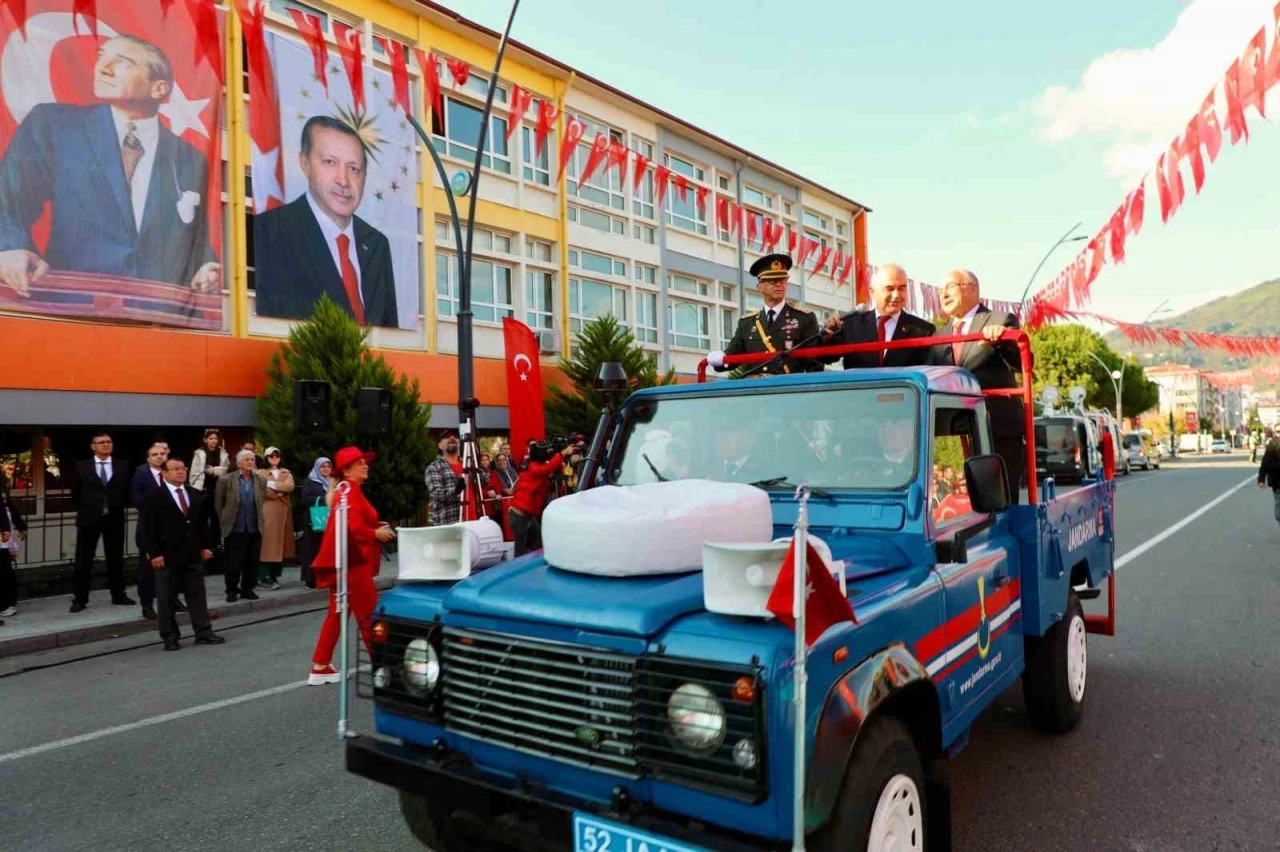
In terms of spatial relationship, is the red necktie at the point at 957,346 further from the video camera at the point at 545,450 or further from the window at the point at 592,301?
the window at the point at 592,301

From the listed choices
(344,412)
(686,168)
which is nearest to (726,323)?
(686,168)

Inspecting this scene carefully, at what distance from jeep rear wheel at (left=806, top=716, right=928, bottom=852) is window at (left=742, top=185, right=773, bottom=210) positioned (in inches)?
1219

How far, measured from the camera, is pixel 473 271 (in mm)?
21875

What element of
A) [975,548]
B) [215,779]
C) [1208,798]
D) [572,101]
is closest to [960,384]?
[975,548]

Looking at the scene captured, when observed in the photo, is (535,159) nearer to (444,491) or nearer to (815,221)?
(444,491)

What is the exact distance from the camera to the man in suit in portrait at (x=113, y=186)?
1273 cm

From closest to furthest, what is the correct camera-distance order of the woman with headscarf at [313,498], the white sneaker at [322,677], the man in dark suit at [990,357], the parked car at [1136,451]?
the man in dark suit at [990,357] → the white sneaker at [322,677] → the woman with headscarf at [313,498] → the parked car at [1136,451]

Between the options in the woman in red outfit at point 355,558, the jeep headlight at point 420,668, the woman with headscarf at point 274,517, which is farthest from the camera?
the woman with headscarf at point 274,517

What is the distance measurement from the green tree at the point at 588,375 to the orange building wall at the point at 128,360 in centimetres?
676

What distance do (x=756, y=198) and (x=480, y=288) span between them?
1466cm

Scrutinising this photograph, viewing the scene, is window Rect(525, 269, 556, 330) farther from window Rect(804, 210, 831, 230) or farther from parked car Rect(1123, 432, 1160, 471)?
parked car Rect(1123, 432, 1160, 471)

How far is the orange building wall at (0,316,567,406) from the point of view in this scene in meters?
12.9

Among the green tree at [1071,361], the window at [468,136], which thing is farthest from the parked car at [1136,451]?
the window at [468,136]

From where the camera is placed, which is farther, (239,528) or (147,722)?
(239,528)
